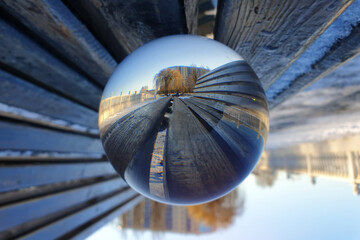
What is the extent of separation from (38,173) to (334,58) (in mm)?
1768

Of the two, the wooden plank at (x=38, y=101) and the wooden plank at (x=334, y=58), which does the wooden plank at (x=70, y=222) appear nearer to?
the wooden plank at (x=38, y=101)

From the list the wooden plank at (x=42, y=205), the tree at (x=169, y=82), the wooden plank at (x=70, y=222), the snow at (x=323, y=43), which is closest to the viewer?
the tree at (x=169, y=82)

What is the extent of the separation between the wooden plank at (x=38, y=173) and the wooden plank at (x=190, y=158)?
3.22 feet

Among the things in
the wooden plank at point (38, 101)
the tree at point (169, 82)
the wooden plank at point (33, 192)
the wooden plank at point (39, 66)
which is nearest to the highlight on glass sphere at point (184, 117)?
the tree at point (169, 82)

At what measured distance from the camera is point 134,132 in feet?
1.95

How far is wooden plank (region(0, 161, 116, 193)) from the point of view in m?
1.07

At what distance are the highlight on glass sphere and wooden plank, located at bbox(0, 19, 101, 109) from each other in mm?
401

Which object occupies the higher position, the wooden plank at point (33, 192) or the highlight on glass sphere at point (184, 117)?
the highlight on glass sphere at point (184, 117)

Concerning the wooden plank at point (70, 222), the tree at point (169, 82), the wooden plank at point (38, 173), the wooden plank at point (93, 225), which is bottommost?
the wooden plank at point (93, 225)

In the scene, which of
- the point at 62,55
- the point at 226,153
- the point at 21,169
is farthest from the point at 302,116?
the point at 21,169

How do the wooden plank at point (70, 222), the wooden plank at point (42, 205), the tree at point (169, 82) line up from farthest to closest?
1. the wooden plank at point (70, 222)
2. the wooden plank at point (42, 205)
3. the tree at point (169, 82)

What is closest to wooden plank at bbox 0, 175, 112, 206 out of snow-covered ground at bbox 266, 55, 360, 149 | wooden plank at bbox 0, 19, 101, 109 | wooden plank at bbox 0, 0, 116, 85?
wooden plank at bbox 0, 19, 101, 109

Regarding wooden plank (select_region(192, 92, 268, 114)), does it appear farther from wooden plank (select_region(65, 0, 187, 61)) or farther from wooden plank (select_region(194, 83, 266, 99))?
wooden plank (select_region(65, 0, 187, 61))

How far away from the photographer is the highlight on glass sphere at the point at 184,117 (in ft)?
1.84
